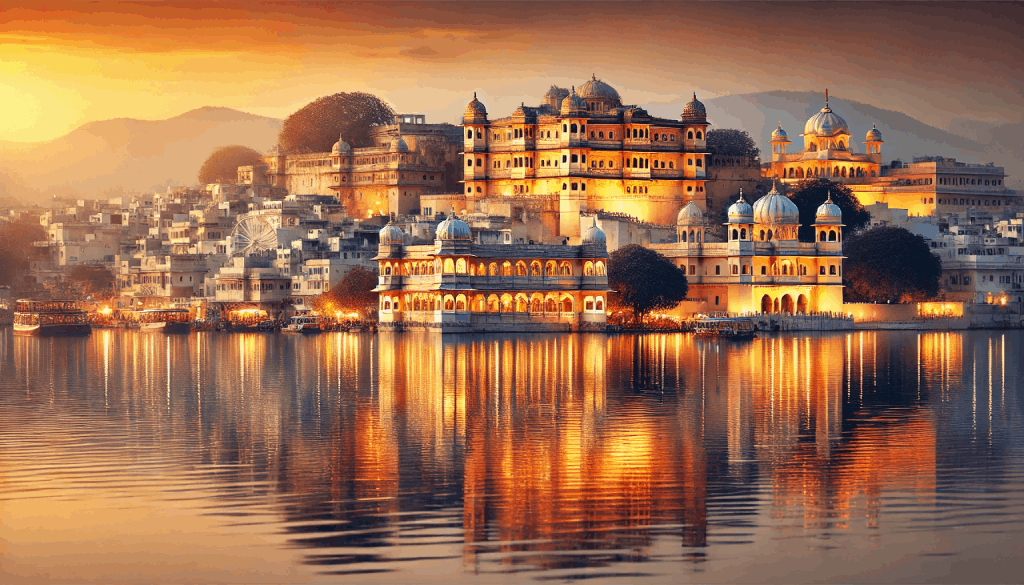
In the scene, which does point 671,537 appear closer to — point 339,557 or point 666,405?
point 339,557

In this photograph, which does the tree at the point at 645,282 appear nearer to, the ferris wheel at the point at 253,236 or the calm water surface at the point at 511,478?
the ferris wheel at the point at 253,236

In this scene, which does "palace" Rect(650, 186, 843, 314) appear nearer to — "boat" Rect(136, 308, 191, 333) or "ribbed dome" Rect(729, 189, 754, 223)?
"ribbed dome" Rect(729, 189, 754, 223)

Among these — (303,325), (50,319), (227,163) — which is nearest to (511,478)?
(303,325)

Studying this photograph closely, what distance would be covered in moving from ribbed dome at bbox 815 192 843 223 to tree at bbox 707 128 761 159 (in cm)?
1622

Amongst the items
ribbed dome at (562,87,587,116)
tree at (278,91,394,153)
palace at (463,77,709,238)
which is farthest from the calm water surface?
tree at (278,91,394,153)

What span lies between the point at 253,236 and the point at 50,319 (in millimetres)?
20878

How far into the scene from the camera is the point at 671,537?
20.1 metres

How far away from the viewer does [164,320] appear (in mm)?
95562

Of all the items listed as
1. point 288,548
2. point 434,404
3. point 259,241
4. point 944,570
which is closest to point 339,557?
point 288,548

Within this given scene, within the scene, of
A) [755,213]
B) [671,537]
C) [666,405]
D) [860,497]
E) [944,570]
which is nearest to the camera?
[944,570]

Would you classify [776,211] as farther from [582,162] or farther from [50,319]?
[50,319]

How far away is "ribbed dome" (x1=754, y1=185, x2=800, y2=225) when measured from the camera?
94750 mm

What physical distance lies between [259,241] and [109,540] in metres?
87.1

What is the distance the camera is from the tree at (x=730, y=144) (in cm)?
11116
